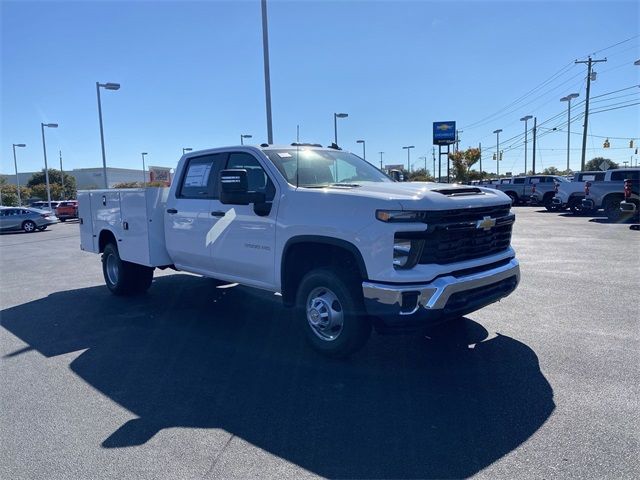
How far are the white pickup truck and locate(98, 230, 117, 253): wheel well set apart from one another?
1471 mm

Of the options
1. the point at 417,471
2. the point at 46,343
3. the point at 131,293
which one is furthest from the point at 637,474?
the point at 131,293

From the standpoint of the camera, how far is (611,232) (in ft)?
48.5

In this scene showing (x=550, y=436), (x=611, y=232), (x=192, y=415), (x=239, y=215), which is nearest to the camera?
(x=550, y=436)

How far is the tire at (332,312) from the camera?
434cm

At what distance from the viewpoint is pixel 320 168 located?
5492 millimetres

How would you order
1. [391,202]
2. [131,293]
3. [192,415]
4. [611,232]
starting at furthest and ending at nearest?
[611,232], [131,293], [391,202], [192,415]

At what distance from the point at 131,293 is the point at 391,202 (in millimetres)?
5471

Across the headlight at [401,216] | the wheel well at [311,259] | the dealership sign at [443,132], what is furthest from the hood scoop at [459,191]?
the dealership sign at [443,132]

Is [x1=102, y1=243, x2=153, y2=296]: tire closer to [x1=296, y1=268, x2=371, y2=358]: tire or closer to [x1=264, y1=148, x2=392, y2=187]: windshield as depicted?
[x1=264, y1=148, x2=392, y2=187]: windshield

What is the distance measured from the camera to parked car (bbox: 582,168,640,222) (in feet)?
61.8

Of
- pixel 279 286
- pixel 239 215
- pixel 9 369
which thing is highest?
pixel 239 215

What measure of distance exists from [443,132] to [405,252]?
40.5 meters

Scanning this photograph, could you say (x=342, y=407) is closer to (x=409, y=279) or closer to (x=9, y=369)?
(x=409, y=279)

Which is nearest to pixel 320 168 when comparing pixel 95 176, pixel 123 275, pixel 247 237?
pixel 247 237
